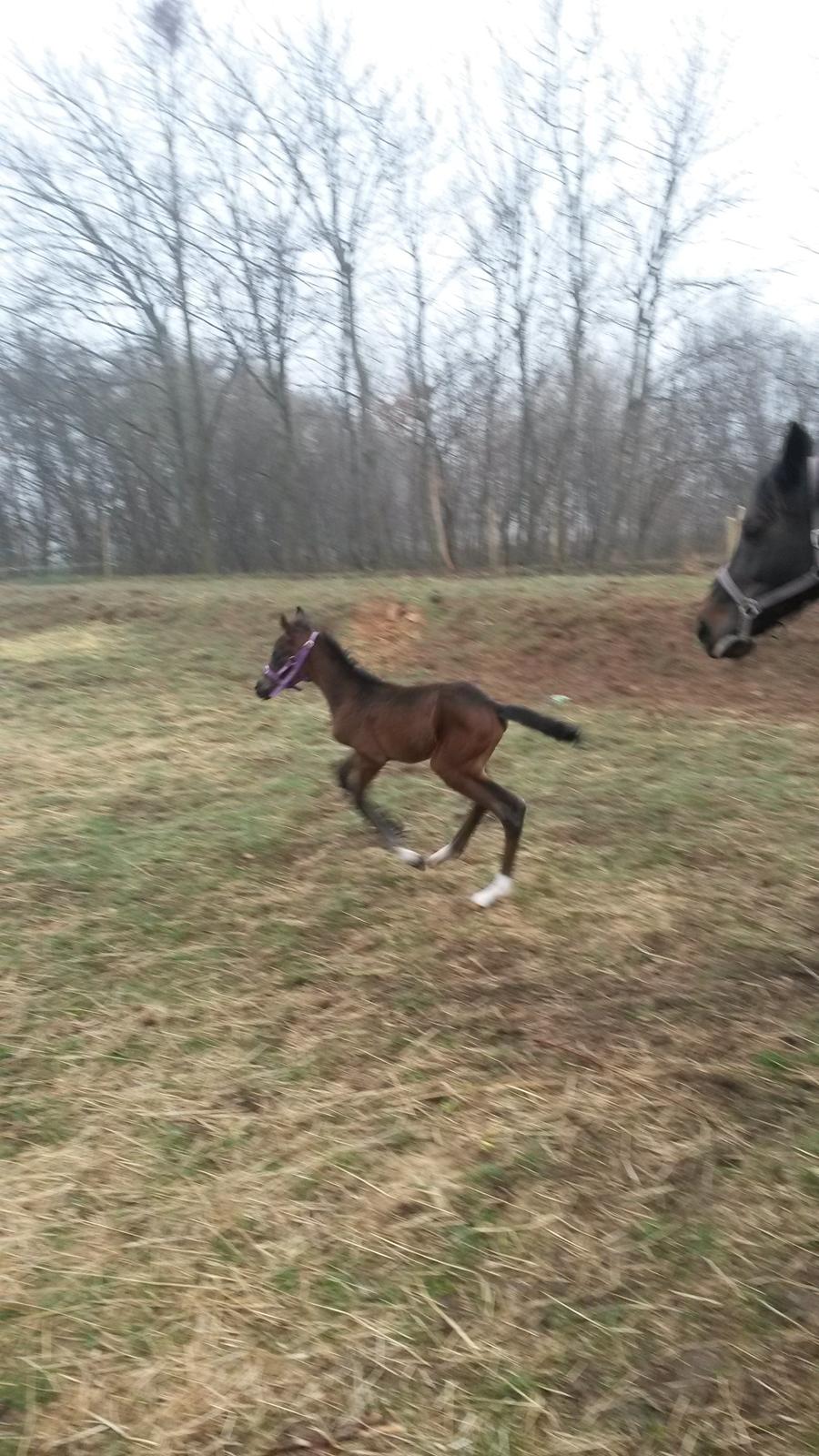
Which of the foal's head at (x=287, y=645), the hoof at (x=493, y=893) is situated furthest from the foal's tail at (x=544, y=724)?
the foal's head at (x=287, y=645)

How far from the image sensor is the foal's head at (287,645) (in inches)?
223

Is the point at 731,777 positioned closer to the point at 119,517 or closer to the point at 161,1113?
the point at 161,1113

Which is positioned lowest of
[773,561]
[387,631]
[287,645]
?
[387,631]

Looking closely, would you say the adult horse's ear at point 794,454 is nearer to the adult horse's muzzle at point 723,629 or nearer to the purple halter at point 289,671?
the adult horse's muzzle at point 723,629

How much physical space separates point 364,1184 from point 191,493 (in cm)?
2962

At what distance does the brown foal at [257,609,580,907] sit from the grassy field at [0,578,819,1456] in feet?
0.94

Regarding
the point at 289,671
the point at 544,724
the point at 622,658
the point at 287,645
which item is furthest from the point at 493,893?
the point at 622,658

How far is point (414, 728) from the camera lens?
519cm

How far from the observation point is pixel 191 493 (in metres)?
30.1

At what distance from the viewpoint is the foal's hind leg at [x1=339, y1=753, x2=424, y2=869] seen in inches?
215

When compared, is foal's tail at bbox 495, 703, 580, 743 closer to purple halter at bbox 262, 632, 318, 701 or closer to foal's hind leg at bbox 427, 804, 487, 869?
foal's hind leg at bbox 427, 804, 487, 869

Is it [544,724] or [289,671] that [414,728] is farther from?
[289,671]

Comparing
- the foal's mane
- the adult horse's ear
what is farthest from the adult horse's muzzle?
the foal's mane

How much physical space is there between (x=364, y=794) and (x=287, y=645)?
3.49ft
